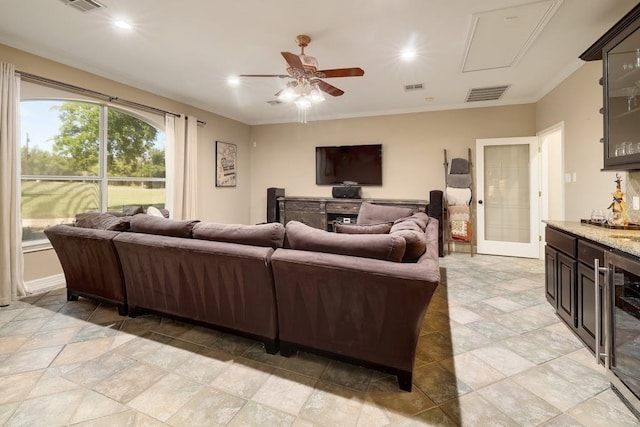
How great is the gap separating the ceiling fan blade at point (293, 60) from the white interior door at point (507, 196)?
375 centimetres

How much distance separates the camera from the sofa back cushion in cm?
238

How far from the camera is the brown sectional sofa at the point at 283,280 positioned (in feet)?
5.55

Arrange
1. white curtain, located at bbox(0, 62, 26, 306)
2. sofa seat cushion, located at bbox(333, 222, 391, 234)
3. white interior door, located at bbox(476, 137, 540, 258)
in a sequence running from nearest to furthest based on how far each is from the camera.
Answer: sofa seat cushion, located at bbox(333, 222, 391, 234) → white curtain, located at bbox(0, 62, 26, 306) → white interior door, located at bbox(476, 137, 540, 258)

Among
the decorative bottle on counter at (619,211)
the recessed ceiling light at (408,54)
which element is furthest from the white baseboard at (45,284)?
the decorative bottle on counter at (619,211)

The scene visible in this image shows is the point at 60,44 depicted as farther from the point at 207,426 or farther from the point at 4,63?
the point at 207,426

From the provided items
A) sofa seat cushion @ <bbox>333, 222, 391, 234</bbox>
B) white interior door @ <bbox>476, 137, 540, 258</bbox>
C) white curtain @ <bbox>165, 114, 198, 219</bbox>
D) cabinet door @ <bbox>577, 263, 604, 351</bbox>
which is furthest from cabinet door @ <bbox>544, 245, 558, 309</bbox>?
white curtain @ <bbox>165, 114, 198, 219</bbox>

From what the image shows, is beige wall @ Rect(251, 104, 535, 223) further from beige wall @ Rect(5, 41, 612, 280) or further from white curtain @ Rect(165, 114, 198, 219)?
white curtain @ Rect(165, 114, 198, 219)

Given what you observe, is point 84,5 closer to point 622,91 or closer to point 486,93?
point 622,91

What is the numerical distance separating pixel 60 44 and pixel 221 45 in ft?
5.54

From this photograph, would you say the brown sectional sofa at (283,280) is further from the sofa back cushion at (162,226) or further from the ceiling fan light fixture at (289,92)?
the ceiling fan light fixture at (289,92)

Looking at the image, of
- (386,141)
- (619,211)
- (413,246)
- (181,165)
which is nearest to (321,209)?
(386,141)

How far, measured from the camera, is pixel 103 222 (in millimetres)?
2779

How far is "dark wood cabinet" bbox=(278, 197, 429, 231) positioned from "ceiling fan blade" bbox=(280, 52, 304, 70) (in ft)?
10.1

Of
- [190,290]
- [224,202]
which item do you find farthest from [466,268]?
[224,202]
